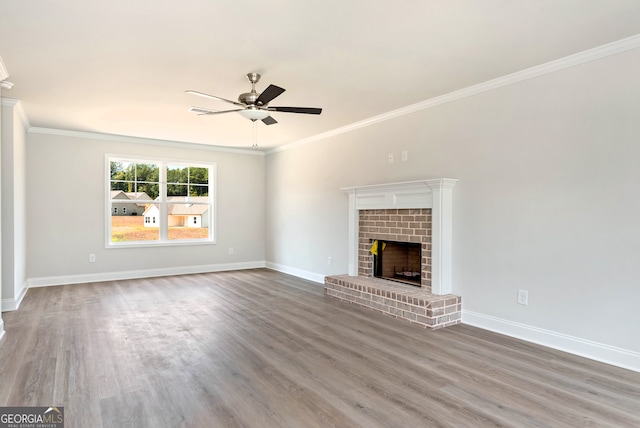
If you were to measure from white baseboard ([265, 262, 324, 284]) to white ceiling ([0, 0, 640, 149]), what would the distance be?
2.98 m

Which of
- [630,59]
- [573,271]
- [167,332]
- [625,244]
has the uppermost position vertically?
[630,59]

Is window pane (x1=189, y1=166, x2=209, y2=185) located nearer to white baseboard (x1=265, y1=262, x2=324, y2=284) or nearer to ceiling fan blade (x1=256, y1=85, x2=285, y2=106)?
white baseboard (x1=265, y1=262, x2=324, y2=284)

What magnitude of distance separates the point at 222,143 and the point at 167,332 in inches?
162

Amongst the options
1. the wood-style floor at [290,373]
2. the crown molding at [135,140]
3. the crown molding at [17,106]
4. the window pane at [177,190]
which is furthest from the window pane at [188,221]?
the wood-style floor at [290,373]

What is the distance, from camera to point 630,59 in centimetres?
278

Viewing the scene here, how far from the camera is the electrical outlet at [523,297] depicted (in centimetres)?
337

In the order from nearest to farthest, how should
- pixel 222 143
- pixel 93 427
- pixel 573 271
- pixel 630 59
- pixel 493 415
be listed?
pixel 93 427
pixel 493 415
pixel 630 59
pixel 573 271
pixel 222 143

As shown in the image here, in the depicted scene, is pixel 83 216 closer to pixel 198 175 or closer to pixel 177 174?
pixel 177 174

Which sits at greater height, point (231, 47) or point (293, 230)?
point (231, 47)

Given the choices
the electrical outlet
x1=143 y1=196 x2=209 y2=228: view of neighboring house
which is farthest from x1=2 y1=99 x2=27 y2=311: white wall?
the electrical outlet

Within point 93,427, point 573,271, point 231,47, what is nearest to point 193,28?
point 231,47

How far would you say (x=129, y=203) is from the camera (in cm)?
659

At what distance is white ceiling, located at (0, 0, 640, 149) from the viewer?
2.36 metres

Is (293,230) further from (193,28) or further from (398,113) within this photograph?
(193,28)
